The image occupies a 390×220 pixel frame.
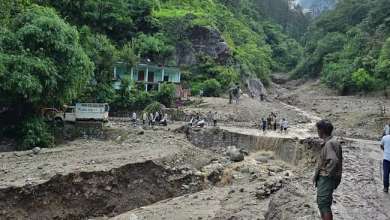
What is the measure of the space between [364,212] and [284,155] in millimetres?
17033

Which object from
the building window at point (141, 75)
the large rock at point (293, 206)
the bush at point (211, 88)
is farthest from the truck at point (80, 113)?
the large rock at point (293, 206)

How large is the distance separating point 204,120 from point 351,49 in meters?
44.5

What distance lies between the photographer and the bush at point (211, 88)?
51.6 m

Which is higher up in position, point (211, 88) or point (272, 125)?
point (211, 88)

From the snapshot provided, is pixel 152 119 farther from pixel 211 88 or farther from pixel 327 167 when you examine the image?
pixel 327 167

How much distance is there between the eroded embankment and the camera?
17.9m

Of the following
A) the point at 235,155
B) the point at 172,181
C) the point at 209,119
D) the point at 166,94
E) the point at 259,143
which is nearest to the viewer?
the point at 172,181

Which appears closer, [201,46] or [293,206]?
[293,206]

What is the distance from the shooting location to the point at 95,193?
19.7m

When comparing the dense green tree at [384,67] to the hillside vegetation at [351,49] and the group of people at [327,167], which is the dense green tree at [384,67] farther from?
the group of people at [327,167]

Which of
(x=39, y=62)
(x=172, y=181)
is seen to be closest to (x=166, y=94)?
(x=39, y=62)

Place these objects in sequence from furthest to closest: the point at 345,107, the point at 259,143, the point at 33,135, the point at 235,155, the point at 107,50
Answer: the point at 345,107 < the point at 107,50 < the point at 259,143 < the point at 33,135 < the point at 235,155

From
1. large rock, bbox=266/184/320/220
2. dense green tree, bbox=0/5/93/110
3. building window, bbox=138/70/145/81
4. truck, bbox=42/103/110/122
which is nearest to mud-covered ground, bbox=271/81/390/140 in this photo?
truck, bbox=42/103/110/122

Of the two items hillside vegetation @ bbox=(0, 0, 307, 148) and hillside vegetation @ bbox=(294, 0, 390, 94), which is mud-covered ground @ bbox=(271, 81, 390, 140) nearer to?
hillside vegetation @ bbox=(294, 0, 390, 94)
